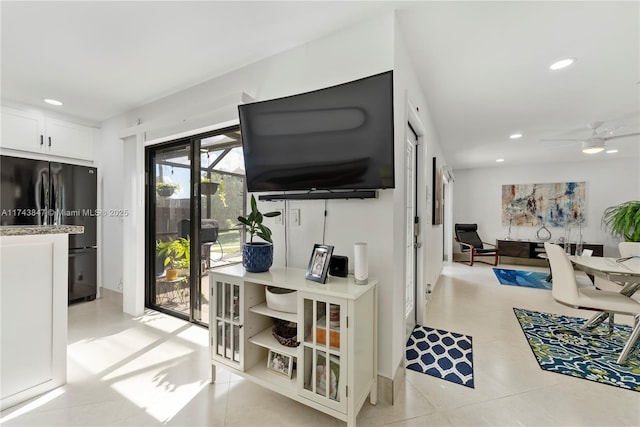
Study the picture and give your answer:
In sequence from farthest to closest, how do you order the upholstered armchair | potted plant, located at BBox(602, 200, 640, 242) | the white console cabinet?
the upholstered armchair → potted plant, located at BBox(602, 200, 640, 242) → the white console cabinet

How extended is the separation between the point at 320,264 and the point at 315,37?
1.53 metres

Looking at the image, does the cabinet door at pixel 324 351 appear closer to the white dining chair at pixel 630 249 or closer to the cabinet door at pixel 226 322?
the cabinet door at pixel 226 322

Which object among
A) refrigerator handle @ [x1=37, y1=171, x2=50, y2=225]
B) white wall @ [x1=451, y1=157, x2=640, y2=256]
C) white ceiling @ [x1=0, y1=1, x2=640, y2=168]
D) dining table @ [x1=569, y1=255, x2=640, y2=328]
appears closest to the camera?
white ceiling @ [x1=0, y1=1, x2=640, y2=168]

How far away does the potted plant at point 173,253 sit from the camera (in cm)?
286

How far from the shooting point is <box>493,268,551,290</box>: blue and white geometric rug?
439 cm

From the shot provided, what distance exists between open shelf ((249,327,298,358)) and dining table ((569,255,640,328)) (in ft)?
8.94

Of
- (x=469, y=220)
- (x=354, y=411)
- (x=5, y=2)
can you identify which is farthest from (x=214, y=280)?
(x=469, y=220)

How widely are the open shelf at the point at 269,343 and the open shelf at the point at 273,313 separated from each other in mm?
171

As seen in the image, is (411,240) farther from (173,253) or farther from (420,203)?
(173,253)

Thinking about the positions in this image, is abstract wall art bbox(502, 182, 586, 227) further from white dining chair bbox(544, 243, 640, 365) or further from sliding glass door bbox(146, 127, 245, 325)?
sliding glass door bbox(146, 127, 245, 325)

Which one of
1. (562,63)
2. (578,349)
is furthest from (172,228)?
(578,349)

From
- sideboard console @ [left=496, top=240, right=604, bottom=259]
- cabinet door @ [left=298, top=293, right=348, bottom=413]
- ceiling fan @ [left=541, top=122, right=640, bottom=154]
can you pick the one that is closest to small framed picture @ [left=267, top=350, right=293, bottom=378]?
cabinet door @ [left=298, top=293, right=348, bottom=413]

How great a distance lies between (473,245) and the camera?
6133 millimetres

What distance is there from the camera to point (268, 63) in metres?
2.07
